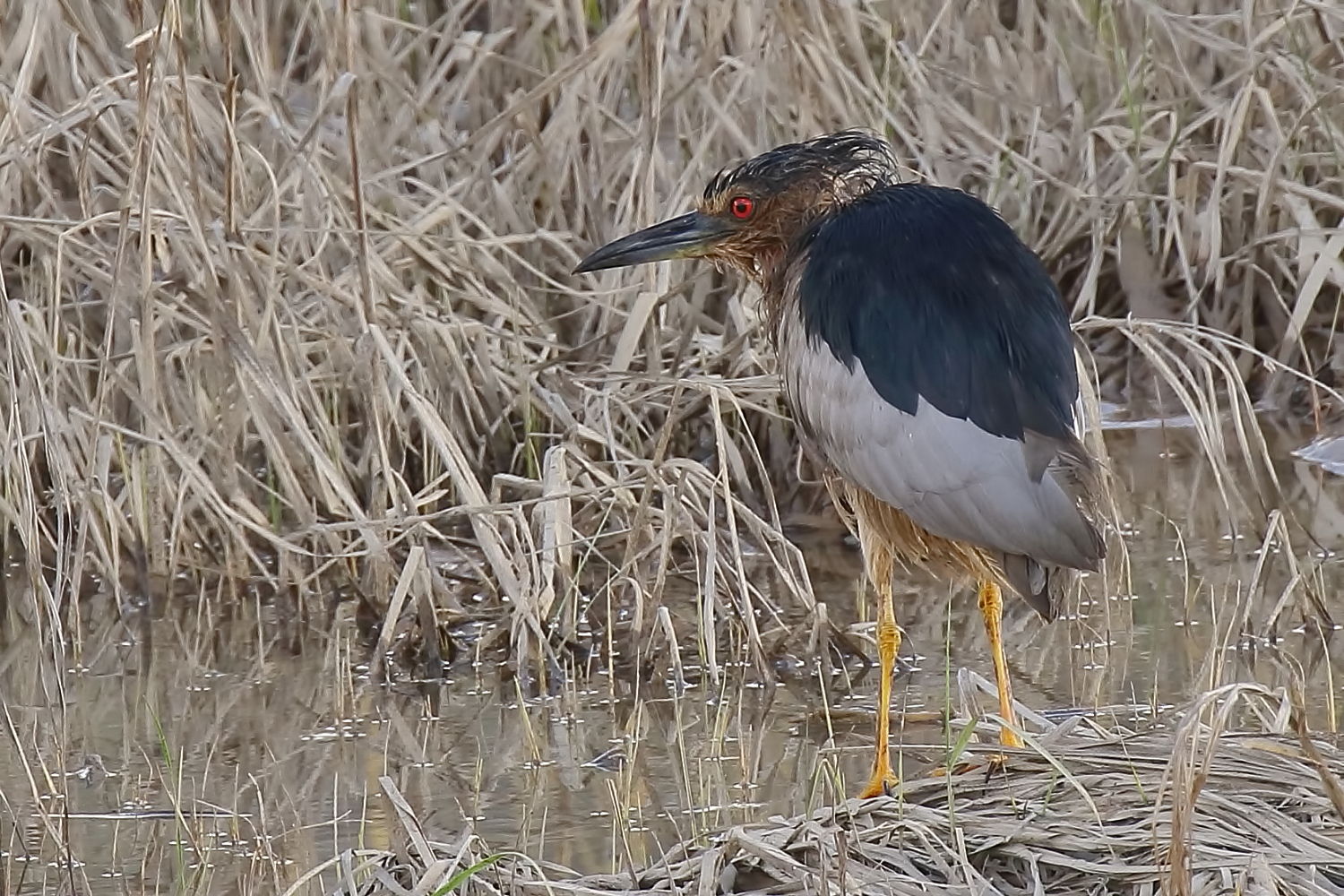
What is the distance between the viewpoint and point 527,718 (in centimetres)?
482

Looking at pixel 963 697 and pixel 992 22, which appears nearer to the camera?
pixel 963 697

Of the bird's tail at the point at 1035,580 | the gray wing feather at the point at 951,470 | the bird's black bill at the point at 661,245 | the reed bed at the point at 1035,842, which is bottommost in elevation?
the reed bed at the point at 1035,842

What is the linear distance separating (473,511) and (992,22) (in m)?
3.12

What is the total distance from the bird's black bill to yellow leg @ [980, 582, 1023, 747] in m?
0.98

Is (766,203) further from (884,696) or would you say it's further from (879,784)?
(879,784)

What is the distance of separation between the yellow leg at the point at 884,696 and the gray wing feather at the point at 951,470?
0.92 feet

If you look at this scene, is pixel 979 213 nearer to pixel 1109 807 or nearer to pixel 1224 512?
pixel 1109 807

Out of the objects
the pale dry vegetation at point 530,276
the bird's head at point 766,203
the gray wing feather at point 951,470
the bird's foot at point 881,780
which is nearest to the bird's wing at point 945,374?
the gray wing feather at point 951,470

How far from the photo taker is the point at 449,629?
17.2 ft

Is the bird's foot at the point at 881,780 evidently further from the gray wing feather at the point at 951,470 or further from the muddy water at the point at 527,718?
the gray wing feather at the point at 951,470

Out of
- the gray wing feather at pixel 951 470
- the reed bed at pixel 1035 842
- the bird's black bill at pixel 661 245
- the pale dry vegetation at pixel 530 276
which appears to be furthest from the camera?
the pale dry vegetation at pixel 530 276

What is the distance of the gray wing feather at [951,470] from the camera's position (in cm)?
401

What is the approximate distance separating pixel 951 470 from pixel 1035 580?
0.81ft

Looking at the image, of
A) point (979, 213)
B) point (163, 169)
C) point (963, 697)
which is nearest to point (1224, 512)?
point (979, 213)
